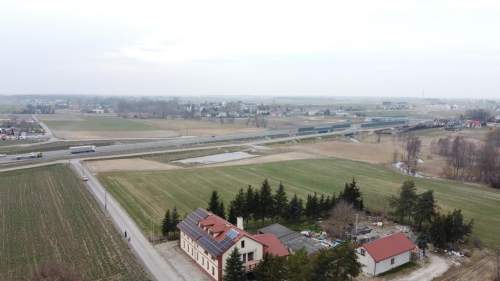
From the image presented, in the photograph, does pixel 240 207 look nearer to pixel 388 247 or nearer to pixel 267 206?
pixel 267 206

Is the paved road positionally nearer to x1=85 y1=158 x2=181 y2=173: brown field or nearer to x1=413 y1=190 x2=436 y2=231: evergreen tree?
x1=85 y1=158 x2=181 y2=173: brown field

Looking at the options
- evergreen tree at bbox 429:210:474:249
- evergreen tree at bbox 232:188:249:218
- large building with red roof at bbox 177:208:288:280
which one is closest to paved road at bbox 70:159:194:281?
large building with red roof at bbox 177:208:288:280

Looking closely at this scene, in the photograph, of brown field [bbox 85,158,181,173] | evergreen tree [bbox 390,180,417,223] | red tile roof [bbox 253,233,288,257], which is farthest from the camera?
brown field [bbox 85,158,181,173]

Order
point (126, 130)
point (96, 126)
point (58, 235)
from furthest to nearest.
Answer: point (96, 126) < point (126, 130) < point (58, 235)

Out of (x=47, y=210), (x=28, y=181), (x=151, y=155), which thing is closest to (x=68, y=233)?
(x=47, y=210)

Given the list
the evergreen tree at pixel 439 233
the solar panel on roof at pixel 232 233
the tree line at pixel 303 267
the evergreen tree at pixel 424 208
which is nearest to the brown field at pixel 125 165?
the solar panel on roof at pixel 232 233

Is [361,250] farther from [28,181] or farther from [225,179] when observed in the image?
[28,181]

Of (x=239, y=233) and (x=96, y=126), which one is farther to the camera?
(x=96, y=126)

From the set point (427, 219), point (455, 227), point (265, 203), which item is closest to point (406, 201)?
point (427, 219)
